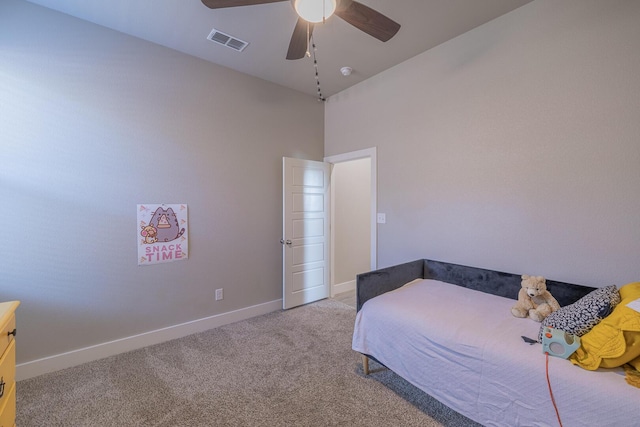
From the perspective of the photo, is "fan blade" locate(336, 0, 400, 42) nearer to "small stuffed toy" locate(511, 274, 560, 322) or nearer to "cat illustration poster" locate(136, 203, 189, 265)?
"small stuffed toy" locate(511, 274, 560, 322)

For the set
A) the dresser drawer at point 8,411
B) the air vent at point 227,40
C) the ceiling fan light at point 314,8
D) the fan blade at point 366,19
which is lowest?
the dresser drawer at point 8,411

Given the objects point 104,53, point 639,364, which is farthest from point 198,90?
point 639,364

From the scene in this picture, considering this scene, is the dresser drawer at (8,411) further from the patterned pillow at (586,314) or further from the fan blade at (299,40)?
the patterned pillow at (586,314)

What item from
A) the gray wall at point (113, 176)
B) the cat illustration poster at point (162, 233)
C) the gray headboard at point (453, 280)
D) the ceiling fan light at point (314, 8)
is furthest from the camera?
the cat illustration poster at point (162, 233)

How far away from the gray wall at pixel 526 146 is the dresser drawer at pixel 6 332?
115 inches

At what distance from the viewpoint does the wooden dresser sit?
110cm

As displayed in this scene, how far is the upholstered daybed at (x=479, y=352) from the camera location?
116cm

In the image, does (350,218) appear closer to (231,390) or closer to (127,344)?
(231,390)

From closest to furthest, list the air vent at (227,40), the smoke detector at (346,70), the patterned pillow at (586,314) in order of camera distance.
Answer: the patterned pillow at (586,314)
the air vent at (227,40)
the smoke detector at (346,70)

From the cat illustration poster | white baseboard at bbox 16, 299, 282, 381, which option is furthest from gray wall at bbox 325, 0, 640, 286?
the cat illustration poster

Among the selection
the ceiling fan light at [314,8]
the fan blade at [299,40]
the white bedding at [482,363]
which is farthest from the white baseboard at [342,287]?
the ceiling fan light at [314,8]

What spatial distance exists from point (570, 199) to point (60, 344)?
13.8ft

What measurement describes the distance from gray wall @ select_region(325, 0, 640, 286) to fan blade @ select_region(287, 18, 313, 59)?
1435 mm

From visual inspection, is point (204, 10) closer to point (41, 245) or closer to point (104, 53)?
point (104, 53)
